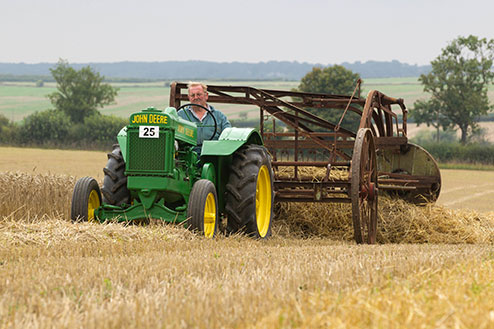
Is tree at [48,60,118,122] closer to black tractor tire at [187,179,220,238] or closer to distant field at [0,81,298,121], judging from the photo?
distant field at [0,81,298,121]

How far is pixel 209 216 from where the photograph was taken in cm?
761

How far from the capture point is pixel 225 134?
8.22 meters

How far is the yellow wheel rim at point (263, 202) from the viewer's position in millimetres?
8766

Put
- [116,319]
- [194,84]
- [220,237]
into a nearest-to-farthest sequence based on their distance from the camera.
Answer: [116,319] < [220,237] < [194,84]

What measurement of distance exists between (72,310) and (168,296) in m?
0.53

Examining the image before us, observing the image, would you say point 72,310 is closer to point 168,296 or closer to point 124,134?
point 168,296

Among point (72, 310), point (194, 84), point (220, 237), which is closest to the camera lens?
point (72, 310)

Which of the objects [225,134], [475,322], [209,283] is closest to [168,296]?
[209,283]

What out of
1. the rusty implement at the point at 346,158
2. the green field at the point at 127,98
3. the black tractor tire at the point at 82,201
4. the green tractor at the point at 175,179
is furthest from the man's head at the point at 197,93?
the green field at the point at 127,98

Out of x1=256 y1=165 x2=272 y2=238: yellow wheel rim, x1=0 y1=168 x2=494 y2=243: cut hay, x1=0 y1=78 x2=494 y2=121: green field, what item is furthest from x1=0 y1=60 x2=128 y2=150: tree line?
x1=256 y1=165 x2=272 y2=238: yellow wheel rim

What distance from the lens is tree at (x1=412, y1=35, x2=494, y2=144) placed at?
216ft

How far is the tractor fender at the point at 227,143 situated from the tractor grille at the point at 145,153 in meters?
0.62

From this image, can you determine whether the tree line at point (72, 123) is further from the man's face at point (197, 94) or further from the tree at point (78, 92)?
the man's face at point (197, 94)

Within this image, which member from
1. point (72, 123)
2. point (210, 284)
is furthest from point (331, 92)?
point (210, 284)
